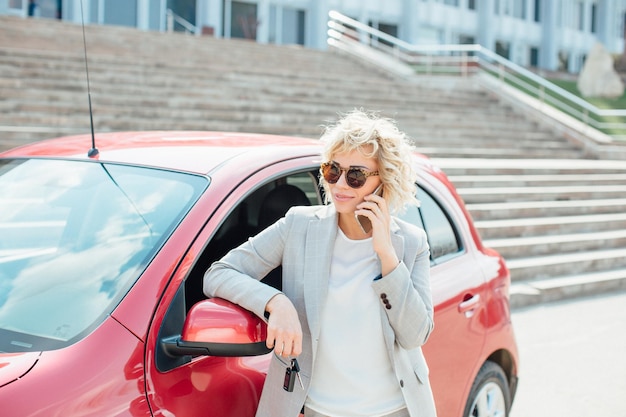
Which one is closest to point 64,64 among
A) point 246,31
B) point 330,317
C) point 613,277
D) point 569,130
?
point 613,277

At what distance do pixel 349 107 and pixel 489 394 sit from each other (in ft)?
40.6

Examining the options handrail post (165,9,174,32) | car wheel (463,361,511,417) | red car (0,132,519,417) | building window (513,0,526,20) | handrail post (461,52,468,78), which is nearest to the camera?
red car (0,132,519,417)

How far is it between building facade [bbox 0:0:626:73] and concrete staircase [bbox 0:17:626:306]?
6.73m

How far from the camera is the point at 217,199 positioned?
2.17 m

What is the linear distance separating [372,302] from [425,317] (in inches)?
6.2

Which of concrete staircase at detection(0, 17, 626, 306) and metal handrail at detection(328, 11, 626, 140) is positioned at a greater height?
metal handrail at detection(328, 11, 626, 140)

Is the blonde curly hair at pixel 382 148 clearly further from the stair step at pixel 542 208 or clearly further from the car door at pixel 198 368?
the stair step at pixel 542 208

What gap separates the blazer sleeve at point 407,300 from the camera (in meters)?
1.92

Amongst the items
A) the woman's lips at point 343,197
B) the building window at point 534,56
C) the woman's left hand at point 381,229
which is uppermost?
the building window at point 534,56

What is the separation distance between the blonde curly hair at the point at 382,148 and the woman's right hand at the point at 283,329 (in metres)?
0.40

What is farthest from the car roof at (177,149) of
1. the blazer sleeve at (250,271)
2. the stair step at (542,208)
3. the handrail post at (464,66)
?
the handrail post at (464,66)

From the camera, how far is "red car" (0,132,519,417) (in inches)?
69.6

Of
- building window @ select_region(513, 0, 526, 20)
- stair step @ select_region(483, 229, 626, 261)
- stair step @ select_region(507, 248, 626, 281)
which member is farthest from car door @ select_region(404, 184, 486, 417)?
building window @ select_region(513, 0, 526, 20)

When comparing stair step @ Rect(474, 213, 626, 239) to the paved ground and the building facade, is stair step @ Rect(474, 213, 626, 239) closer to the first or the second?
the paved ground
